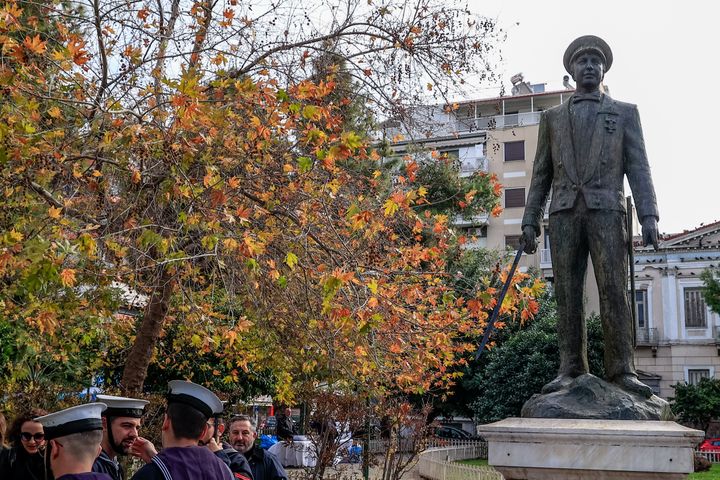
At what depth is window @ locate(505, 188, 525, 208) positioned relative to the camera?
138ft

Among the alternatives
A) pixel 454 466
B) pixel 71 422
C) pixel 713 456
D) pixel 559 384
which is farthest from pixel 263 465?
pixel 713 456

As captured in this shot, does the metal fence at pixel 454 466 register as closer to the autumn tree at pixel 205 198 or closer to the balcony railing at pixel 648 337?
the autumn tree at pixel 205 198

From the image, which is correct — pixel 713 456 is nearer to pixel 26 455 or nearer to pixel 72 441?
pixel 26 455

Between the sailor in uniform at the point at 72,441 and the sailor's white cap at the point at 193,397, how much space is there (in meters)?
0.42

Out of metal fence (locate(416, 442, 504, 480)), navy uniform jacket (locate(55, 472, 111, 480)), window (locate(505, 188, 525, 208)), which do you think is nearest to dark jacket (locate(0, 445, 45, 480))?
navy uniform jacket (locate(55, 472, 111, 480))

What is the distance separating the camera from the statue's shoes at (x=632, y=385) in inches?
227

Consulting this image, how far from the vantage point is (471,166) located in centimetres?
4122

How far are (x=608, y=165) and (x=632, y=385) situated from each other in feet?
5.49

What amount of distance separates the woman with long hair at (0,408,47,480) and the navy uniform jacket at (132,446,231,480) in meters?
2.78

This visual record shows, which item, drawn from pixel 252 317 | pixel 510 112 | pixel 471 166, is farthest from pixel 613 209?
pixel 510 112

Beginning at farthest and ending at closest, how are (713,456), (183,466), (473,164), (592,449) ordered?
(473,164)
(713,456)
(592,449)
(183,466)

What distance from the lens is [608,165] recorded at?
6.21 metres

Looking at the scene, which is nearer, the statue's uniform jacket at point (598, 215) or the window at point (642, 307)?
the statue's uniform jacket at point (598, 215)

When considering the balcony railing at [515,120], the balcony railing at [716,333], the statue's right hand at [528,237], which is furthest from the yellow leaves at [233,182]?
the balcony railing at [515,120]
